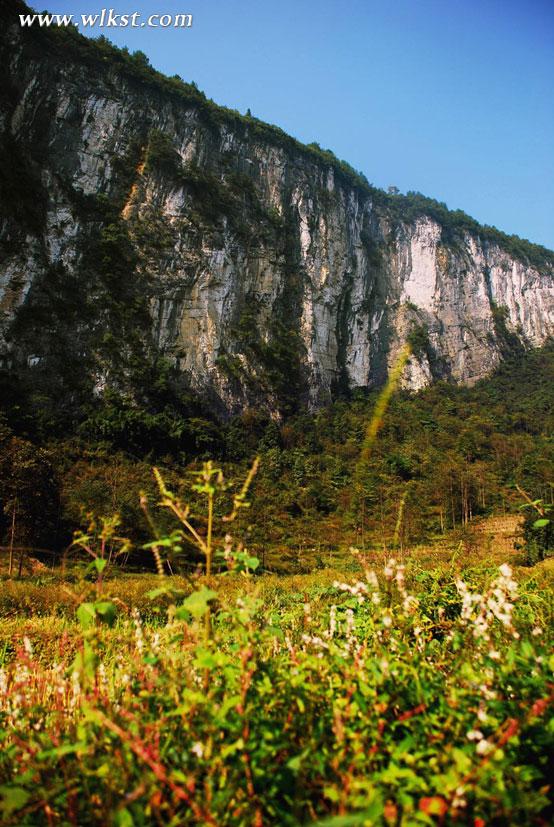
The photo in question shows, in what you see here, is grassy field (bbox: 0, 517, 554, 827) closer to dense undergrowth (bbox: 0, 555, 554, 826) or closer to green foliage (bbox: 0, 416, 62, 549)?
dense undergrowth (bbox: 0, 555, 554, 826)

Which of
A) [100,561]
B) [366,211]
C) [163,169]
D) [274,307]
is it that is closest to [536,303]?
[366,211]

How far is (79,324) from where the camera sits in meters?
51.8

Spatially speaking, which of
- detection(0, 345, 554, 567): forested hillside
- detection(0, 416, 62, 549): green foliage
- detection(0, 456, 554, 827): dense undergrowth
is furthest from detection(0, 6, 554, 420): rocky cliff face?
detection(0, 456, 554, 827): dense undergrowth

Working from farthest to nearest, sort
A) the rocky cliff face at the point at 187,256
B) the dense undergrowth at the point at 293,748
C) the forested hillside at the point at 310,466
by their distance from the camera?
1. the rocky cliff face at the point at 187,256
2. the forested hillside at the point at 310,466
3. the dense undergrowth at the point at 293,748

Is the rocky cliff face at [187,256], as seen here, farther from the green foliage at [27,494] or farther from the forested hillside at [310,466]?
the green foliage at [27,494]

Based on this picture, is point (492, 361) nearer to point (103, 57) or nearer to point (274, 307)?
point (274, 307)

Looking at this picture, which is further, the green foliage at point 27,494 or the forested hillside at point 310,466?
the forested hillside at point 310,466

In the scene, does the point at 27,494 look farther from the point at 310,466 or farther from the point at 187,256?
the point at 187,256

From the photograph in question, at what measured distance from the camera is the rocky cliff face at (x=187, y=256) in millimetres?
51175

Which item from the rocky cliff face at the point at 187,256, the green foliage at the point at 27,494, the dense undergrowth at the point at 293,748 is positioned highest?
the rocky cliff face at the point at 187,256

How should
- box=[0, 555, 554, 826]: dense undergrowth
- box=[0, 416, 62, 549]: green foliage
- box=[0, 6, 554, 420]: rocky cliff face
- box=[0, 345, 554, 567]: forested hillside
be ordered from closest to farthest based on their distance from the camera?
box=[0, 555, 554, 826]: dense undergrowth < box=[0, 416, 62, 549]: green foliage < box=[0, 345, 554, 567]: forested hillside < box=[0, 6, 554, 420]: rocky cliff face

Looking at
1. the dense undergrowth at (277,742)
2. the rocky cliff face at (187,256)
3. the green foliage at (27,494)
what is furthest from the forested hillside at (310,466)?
the dense undergrowth at (277,742)

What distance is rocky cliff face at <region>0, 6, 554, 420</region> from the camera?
5118cm

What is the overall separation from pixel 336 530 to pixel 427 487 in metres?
14.7
